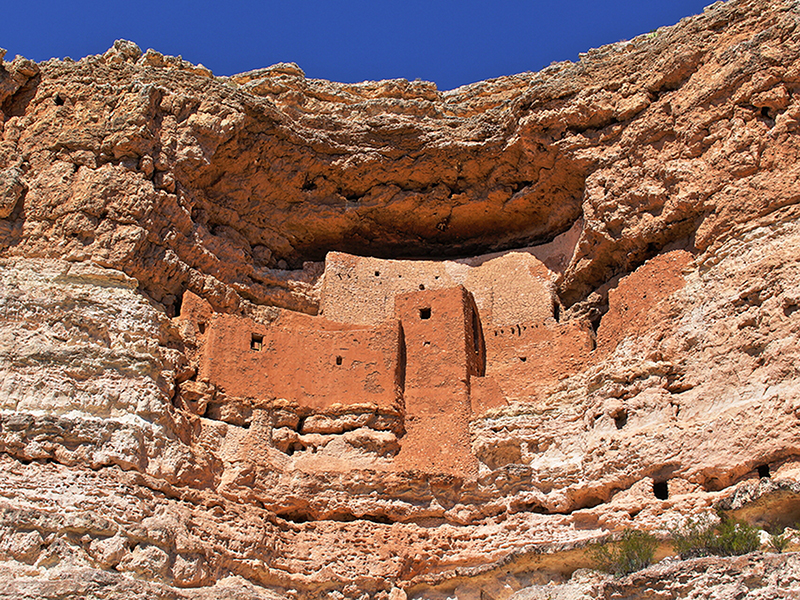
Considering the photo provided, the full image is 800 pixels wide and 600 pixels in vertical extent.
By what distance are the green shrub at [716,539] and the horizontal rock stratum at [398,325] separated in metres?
0.34

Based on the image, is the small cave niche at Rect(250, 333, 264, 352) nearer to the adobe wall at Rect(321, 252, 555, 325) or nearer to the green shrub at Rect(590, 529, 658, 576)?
the adobe wall at Rect(321, 252, 555, 325)

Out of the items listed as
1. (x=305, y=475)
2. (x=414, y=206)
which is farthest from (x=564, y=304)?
(x=305, y=475)

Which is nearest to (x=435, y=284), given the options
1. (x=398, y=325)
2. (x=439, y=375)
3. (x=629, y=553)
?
(x=398, y=325)

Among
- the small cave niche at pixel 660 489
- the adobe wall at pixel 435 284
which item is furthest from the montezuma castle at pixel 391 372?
the small cave niche at pixel 660 489

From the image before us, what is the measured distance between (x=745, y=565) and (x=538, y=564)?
12.3 feet

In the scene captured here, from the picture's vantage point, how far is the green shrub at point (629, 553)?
499 inches

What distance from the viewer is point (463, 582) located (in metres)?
14.8

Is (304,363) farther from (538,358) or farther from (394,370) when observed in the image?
(538,358)

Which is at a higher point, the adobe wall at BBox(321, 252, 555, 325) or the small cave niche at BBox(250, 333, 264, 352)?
the adobe wall at BBox(321, 252, 555, 325)

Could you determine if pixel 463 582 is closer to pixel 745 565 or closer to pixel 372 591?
pixel 372 591

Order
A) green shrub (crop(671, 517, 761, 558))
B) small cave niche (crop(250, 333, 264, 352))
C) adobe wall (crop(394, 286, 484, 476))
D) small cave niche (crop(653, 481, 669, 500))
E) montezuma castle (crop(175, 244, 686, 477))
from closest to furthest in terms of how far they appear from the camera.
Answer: green shrub (crop(671, 517, 761, 558))
small cave niche (crop(653, 481, 669, 500))
adobe wall (crop(394, 286, 484, 476))
montezuma castle (crop(175, 244, 686, 477))
small cave niche (crop(250, 333, 264, 352))

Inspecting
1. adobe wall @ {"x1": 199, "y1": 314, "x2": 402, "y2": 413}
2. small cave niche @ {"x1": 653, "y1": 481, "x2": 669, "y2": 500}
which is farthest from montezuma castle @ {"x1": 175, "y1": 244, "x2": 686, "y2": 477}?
small cave niche @ {"x1": 653, "y1": 481, "x2": 669, "y2": 500}

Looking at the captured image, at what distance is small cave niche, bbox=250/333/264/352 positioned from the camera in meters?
17.6

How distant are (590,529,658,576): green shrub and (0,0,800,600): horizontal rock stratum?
31 cm
